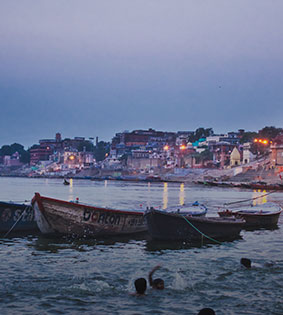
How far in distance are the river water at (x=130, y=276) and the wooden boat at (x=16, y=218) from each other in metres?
0.99

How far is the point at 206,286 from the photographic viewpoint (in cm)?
1092

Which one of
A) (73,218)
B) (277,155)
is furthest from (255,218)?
(277,155)

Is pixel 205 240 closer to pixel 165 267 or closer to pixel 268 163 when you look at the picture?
pixel 165 267

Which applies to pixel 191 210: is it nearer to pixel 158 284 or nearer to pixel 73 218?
pixel 73 218

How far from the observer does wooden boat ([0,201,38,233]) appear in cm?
1781

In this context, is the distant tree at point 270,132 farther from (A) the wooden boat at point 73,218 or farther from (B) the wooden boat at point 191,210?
(A) the wooden boat at point 73,218

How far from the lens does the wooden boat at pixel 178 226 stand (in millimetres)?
15921

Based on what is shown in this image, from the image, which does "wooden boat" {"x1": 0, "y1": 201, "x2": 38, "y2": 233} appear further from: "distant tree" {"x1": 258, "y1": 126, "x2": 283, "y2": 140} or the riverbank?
"distant tree" {"x1": 258, "y1": 126, "x2": 283, "y2": 140}

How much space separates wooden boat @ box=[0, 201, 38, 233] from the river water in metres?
0.99

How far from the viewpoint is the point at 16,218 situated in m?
18.2

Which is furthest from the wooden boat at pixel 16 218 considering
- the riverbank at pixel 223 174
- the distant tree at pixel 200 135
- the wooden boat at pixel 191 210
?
the distant tree at pixel 200 135

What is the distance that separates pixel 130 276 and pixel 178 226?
4663mm

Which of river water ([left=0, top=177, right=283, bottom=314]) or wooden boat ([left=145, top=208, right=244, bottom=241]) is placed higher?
wooden boat ([left=145, top=208, right=244, bottom=241])

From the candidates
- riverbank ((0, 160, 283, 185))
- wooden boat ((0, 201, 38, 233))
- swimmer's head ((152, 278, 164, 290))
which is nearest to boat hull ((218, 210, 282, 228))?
wooden boat ((0, 201, 38, 233))
